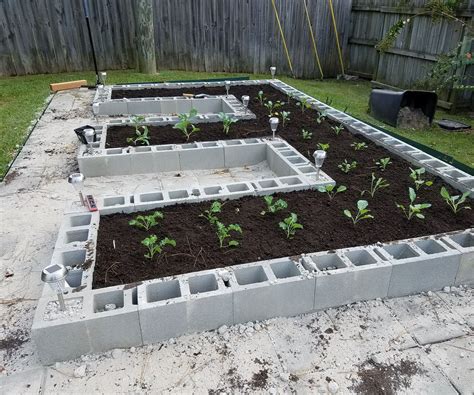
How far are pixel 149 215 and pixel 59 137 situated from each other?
3.25 metres

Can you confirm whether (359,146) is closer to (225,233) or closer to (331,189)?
(331,189)

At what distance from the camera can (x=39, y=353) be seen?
220 cm

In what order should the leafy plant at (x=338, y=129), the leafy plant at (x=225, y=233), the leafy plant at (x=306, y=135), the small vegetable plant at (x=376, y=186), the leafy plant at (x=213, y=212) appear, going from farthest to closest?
the leafy plant at (x=338, y=129), the leafy plant at (x=306, y=135), the small vegetable plant at (x=376, y=186), the leafy plant at (x=213, y=212), the leafy plant at (x=225, y=233)

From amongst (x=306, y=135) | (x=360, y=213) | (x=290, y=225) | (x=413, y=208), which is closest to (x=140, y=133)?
(x=306, y=135)

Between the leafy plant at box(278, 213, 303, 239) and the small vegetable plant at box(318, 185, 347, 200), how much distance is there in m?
0.64

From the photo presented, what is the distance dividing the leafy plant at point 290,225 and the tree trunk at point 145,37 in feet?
26.1

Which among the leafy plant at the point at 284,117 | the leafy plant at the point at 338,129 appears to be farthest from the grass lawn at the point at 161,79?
the leafy plant at the point at 284,117

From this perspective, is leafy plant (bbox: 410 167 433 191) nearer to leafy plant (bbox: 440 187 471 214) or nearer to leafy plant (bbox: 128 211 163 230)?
leafy plant (bbox: 440 187 471 214)

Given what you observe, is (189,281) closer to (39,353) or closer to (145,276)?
(145,276)

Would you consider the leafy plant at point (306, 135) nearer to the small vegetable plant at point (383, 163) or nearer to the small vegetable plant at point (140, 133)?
the small vegetable plant at point (383, 163)

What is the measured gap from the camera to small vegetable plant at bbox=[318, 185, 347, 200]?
3.52 meters

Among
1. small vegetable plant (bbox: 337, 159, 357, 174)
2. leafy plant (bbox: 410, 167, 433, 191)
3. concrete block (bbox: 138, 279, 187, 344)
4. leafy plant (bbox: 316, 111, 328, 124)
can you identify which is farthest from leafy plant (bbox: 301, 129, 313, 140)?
concrete block (bbox: 138, 279, 187, 344)

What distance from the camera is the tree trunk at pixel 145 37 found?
29.9 ft

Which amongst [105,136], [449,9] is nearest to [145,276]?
[105,136]
